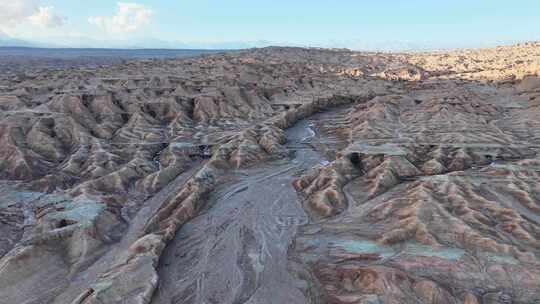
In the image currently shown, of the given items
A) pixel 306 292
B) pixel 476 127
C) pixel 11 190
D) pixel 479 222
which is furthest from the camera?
pixel 476 127

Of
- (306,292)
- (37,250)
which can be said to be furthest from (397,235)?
(37,250)

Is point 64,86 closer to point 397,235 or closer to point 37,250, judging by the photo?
point 37,250

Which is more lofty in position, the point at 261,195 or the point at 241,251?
the point at 241,251

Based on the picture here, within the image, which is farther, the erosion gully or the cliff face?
the cliff face

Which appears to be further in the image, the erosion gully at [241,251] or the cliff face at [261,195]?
the cliff face at [261,195]
